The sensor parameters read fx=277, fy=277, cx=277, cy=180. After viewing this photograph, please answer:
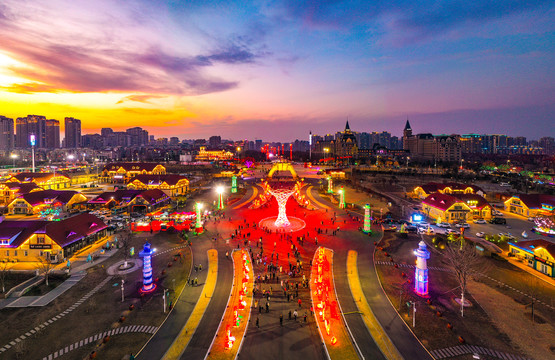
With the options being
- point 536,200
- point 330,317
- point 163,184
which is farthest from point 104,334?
point 536,200

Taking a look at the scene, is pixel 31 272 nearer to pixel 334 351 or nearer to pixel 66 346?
pixel 66 346

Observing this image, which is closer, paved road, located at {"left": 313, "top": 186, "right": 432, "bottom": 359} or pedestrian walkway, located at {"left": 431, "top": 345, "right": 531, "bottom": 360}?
pedestrian walkway, located at {"left": 431, "top": 345, "right": 531, "bottom": 360}

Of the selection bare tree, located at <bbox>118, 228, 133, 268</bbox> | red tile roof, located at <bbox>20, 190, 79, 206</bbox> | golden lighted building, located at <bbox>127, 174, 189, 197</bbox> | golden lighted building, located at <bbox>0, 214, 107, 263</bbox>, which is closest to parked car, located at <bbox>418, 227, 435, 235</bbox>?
bare tree, located at <bbox>118, 228, 133, 268</bbox>

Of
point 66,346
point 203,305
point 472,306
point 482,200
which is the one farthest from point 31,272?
point 482,200

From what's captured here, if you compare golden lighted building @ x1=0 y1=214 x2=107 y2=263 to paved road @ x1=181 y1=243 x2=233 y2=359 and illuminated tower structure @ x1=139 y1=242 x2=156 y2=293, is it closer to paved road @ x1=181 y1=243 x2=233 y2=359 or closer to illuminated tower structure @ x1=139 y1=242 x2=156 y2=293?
illuminated tower structure @ x1=139 y1=242 x2=156 y2=293

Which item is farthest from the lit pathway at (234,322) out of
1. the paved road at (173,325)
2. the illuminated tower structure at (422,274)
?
the illuminated tower structure at (422,274)
